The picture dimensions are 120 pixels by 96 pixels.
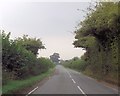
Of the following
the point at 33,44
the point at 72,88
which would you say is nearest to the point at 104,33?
the point at 72,88

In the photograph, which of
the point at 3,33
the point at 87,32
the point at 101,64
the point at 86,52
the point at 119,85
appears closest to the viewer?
the point at 3,33

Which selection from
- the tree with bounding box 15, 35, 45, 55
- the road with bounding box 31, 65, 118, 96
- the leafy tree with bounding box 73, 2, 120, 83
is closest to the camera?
the road with bounding box 31, 65, 118, 96

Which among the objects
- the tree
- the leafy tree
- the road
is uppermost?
the tree

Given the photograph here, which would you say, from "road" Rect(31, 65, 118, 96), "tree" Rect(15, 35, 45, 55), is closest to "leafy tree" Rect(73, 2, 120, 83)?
"road" Rect(31, 65, 118, 96)

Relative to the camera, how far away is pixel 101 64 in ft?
166

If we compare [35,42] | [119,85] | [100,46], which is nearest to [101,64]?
[100,46]

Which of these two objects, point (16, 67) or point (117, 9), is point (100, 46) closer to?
point (117, 9)

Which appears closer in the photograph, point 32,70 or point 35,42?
point 32,70

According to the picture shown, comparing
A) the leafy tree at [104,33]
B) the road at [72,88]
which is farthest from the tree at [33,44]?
the road at [72,88]

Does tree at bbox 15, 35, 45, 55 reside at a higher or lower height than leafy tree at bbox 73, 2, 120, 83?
higher

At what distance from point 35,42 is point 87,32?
29188mm

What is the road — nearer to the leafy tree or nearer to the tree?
the leafy tree

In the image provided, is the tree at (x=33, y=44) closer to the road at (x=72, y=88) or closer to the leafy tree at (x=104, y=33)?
the leafy tree at (x=104, y=33)

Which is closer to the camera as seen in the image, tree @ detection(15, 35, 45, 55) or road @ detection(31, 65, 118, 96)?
road @ detection(31, 65, 118, 96)
